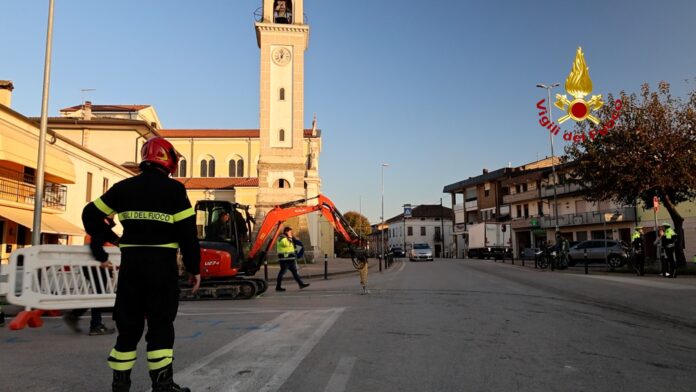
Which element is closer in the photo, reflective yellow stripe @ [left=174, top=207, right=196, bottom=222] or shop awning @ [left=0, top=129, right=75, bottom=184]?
reflective yellow stripe @ [left=174, top=207, right=196, bottom=222]

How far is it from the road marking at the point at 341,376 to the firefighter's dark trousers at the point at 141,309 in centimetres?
137

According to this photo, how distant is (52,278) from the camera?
5.72m

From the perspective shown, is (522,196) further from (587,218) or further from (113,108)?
(113,108)

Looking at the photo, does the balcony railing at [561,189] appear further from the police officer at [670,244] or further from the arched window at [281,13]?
the police officer at [670,244]

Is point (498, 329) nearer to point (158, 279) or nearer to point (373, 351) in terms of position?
point (373, 351)

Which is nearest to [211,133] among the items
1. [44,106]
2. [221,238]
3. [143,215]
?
[44,106]

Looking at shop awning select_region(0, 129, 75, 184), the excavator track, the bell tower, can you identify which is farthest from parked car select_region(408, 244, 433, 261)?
the excavator track

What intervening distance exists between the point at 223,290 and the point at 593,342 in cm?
929

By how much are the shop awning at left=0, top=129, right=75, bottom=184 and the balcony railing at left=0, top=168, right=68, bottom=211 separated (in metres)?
0.98

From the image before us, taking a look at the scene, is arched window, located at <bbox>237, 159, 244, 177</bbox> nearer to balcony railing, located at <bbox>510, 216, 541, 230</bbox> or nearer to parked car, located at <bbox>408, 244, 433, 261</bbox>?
parked car, located at <bbox>408, 244, 433, 261</bbox>

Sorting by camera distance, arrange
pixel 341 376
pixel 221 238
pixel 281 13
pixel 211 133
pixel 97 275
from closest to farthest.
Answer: pixel 341 376
pixel 97 275
pixel 221 238
pixel 281 13
pixel 211 133

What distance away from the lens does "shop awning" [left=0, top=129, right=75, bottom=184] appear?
757 inches

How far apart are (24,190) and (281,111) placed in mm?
23822

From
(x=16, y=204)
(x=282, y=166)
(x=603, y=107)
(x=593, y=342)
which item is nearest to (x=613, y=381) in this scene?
(x=593, y=342)
